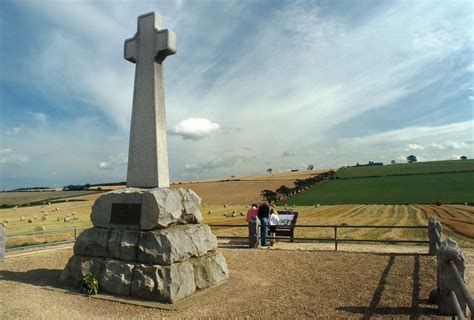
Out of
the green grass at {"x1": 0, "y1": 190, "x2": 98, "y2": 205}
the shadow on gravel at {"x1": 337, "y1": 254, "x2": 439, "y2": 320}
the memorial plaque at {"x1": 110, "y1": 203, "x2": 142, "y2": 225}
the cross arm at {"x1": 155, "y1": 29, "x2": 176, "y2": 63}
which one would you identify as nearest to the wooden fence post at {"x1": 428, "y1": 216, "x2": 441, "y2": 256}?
the shadow on gravel at {"x1": 337, "y1": 254, "x2": 439, "y2": 320}

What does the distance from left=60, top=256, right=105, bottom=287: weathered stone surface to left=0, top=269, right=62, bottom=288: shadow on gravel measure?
1.14 ft

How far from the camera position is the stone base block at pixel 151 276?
8.27m

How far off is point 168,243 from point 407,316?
17.8ft

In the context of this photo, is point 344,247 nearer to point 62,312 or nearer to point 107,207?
point 107,207

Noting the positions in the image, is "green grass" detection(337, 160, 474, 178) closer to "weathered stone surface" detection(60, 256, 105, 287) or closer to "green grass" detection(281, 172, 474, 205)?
"green grass" detection(281, 172, 474, 205)

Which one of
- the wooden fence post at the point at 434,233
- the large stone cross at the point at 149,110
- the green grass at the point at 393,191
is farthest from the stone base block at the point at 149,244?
the green grass at the point at 393,191

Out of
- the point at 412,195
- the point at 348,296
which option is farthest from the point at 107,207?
the point at 412,195

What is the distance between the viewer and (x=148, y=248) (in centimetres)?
866

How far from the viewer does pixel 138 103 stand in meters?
10.0

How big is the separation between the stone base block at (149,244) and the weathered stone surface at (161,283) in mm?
196

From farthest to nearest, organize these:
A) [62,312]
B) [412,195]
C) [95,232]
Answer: [412,195] < [95,232] < [62,312]

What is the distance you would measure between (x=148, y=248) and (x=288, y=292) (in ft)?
12.0

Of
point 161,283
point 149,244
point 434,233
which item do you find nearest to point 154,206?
point 149,244

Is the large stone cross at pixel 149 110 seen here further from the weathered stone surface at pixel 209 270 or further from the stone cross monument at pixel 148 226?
the weathered stone surface at pixel 209 270
